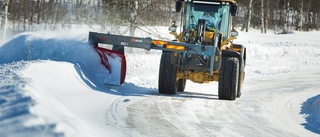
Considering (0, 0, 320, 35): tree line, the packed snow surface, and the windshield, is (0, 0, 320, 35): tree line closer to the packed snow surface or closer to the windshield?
the packed snow surface

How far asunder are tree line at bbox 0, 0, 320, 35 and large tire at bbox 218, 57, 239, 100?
10.2m

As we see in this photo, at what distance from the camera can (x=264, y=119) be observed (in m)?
8.40

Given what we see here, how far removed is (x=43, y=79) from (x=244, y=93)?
6098 millimetres

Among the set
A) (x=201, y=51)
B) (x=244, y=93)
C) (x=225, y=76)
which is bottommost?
(x=244, y=93)

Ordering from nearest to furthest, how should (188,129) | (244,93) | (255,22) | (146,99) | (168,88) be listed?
(188,129), (146,99), (168,88), (244,93), (255,22)

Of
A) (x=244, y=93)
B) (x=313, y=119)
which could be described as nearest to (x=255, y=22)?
(x=244, y=93)

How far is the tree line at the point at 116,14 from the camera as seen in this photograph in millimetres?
20922

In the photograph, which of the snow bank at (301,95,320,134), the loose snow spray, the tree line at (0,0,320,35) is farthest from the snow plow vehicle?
the tree line at (0,0,320,35)

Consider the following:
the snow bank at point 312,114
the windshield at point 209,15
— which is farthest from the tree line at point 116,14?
the snow bank at point 312,114

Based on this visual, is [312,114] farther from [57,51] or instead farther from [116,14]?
[116,14]

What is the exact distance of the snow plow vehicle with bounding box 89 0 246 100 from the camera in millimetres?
10086

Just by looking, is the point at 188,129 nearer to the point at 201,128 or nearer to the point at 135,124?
the point at 201,128

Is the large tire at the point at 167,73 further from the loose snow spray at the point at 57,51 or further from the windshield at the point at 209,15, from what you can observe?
the loose snow spray at the point at 57,51

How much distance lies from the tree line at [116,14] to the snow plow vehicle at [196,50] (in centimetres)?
912
